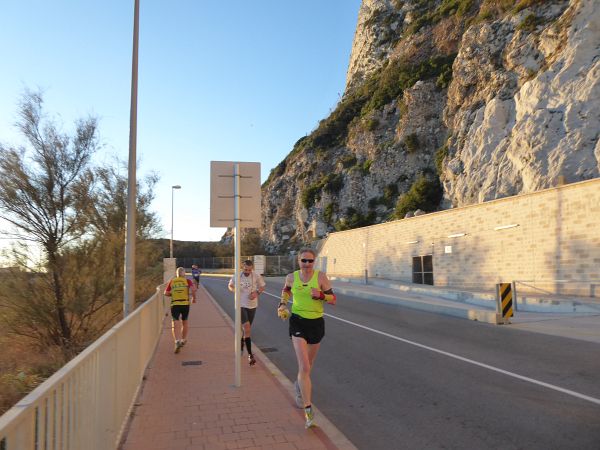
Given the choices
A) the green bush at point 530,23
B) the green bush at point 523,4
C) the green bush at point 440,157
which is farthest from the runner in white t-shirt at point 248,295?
the green bush at point 523,4

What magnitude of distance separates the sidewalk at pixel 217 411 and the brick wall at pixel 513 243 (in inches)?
594

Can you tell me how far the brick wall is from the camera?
1836 centimetres

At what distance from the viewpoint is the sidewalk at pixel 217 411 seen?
458 cm

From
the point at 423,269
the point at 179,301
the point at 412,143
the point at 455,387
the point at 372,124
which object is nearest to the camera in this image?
the point at 455,387

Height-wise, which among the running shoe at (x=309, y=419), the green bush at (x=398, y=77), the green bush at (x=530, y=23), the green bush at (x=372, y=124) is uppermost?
the green bush at (x=398, y=77)

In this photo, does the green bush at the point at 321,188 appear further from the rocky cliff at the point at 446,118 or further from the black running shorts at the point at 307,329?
the black running shorts at the point at 307,329

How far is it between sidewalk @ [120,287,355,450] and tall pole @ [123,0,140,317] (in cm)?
136

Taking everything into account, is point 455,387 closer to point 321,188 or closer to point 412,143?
point 412,143

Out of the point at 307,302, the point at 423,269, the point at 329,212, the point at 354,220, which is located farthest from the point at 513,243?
the point at 329,212

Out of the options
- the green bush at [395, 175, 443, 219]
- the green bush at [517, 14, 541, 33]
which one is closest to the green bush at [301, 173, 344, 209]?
the green bush at [395, 175, 443, 219]

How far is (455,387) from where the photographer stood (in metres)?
6.73

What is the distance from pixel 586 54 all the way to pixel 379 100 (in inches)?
1109

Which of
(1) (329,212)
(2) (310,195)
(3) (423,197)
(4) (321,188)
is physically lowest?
(3) (423,197)

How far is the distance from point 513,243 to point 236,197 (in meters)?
18.6
